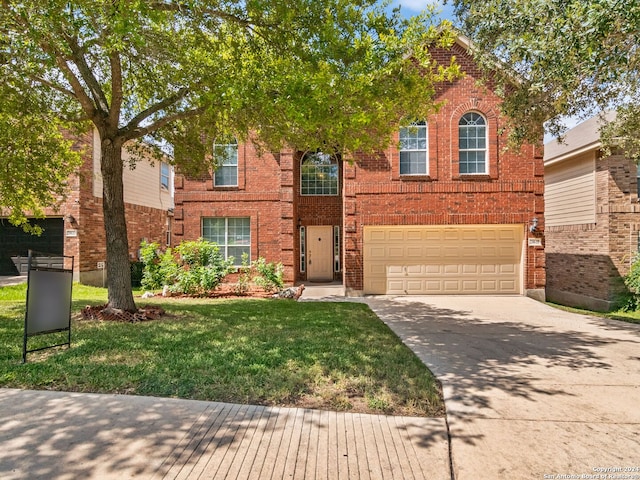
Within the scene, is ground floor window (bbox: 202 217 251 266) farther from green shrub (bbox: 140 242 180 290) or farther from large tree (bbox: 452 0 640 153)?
large tree (bbox: 452 0 640 153)

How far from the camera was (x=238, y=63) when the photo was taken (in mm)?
7051

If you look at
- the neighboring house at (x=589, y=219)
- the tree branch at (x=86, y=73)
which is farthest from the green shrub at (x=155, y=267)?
the neighboring house at (x=589, y=219)

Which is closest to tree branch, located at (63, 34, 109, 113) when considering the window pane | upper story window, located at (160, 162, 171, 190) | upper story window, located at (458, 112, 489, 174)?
the window pane

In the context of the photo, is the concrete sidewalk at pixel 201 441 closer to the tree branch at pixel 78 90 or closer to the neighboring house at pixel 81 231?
the tree branch at pixel 78 90

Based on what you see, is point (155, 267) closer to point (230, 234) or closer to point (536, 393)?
point (230, 234)

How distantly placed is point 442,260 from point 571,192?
6.49m

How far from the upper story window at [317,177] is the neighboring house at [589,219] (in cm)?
814

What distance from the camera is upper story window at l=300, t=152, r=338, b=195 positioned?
16.7m

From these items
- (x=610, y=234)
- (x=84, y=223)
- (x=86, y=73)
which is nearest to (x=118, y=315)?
(x=86, y=73)

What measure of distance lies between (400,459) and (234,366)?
254 centimetres

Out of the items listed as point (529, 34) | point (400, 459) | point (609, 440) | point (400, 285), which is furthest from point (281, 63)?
point (400, 285)

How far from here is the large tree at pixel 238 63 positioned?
5941 millimetres

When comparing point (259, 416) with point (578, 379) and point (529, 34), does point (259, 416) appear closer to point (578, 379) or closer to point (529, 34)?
point (578, 379)

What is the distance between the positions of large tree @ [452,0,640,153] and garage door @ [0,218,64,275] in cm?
1580
